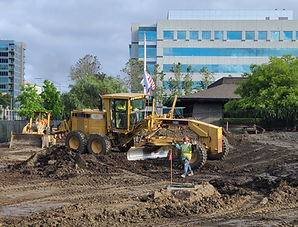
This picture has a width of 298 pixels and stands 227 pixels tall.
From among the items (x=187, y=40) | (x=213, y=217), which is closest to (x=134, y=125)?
(x=213, y=217)

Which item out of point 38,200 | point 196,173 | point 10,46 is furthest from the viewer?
point 10,46

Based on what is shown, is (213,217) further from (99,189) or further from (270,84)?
(270,84)

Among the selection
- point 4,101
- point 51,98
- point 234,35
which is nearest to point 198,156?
point 51,98

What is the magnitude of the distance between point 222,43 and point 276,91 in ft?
131

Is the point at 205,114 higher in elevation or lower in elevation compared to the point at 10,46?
lower

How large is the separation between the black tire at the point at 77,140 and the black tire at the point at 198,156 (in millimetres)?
5867

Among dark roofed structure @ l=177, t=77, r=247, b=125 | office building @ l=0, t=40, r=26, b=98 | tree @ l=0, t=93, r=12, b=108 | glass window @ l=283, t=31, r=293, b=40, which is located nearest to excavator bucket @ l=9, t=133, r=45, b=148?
dark roofed structure @ l=177, t=77, r=247, b=125

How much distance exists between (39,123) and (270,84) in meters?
16.5

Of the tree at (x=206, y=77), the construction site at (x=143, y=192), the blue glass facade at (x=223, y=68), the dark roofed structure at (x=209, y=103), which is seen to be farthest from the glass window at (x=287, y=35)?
the construction site at (x=143, y=192)

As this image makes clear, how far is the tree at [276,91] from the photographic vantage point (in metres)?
30.7

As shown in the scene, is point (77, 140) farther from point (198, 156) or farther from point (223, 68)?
point (223, 68)

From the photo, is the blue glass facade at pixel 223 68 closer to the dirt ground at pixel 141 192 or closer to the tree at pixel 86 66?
the tree at pixel 86 66

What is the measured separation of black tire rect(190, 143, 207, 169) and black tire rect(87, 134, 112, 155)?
445 cm

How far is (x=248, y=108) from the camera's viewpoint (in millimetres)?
33219
